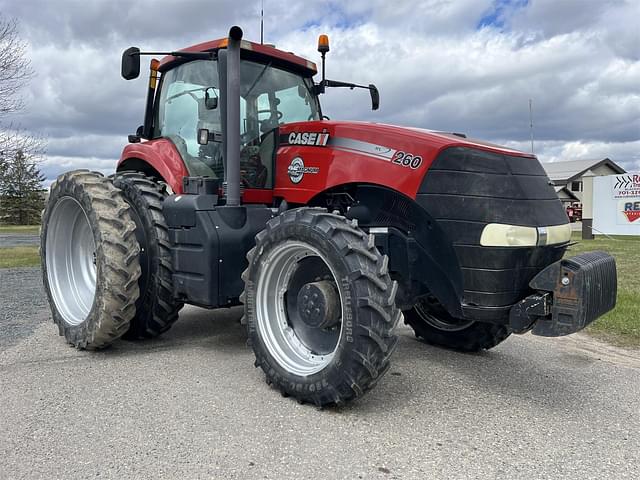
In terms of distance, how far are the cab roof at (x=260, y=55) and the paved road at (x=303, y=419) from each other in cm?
267

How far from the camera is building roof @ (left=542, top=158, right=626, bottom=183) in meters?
41.7

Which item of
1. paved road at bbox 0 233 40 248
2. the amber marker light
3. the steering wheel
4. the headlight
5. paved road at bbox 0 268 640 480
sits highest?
the amber marker light

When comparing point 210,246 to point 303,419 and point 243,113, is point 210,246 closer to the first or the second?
point 243,113

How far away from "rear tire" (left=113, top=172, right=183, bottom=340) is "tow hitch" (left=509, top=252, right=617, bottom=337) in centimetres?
291

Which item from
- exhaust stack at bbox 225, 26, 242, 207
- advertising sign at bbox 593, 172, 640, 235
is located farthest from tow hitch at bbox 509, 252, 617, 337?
advertising sign at bbox 593, 172, 640, 235

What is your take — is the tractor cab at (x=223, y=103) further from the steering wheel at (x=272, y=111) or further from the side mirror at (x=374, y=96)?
the side mirror at (x=374, y=96)

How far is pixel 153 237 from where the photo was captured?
4.74m

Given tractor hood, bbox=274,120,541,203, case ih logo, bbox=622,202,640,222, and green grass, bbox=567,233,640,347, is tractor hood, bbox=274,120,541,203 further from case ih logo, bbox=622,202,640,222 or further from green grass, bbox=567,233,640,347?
case ih logo, bbox=622,202,640,222

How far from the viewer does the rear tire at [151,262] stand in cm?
473

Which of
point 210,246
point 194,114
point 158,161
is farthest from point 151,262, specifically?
point 194,114

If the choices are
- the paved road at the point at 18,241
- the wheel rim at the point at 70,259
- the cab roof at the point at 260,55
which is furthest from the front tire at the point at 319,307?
the paved road at the point at 18,241

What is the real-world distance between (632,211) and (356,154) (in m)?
22.2

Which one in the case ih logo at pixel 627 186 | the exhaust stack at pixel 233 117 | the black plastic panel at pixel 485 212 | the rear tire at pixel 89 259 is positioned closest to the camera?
the black plastic panel at pixel 485 212

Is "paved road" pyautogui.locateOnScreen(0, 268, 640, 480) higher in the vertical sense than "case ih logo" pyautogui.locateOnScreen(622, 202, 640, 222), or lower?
lower
